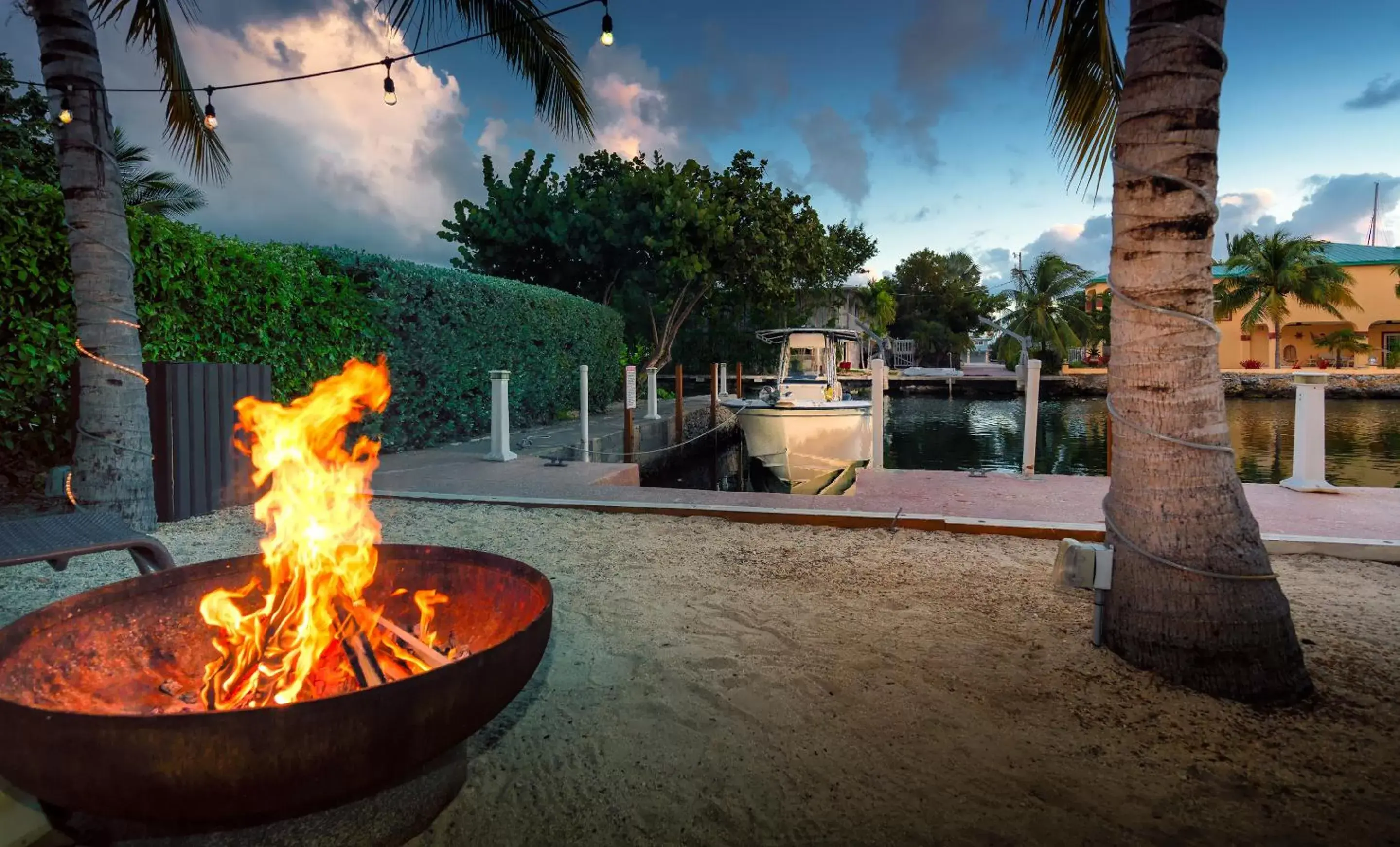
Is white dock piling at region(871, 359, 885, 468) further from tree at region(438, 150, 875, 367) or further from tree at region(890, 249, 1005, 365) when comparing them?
tree at region(890, 249, 1005, 365)

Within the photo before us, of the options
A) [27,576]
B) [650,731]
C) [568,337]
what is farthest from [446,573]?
[568,337]

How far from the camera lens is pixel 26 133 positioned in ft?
52.6

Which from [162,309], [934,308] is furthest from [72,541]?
[934,308]

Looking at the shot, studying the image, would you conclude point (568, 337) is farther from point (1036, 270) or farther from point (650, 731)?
point (1036, 270)

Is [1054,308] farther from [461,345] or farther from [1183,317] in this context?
[1183,317]

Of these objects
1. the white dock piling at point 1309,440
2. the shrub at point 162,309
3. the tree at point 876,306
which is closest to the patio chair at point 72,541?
the shrub at point 162,309

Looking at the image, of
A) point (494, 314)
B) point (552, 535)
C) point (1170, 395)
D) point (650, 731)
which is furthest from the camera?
point (494, 314)

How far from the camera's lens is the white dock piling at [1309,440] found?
654 centimetres

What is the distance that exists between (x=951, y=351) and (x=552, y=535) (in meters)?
54.4

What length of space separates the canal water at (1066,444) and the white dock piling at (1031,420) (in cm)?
252

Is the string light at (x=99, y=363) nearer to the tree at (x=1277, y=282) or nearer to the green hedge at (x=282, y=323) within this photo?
the green hedge at (x=282, y=323)

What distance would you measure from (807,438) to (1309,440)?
22.0 feet

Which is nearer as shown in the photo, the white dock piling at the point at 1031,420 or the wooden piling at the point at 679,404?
the white dock piling at the point at 1031,420

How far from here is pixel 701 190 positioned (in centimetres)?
2148
